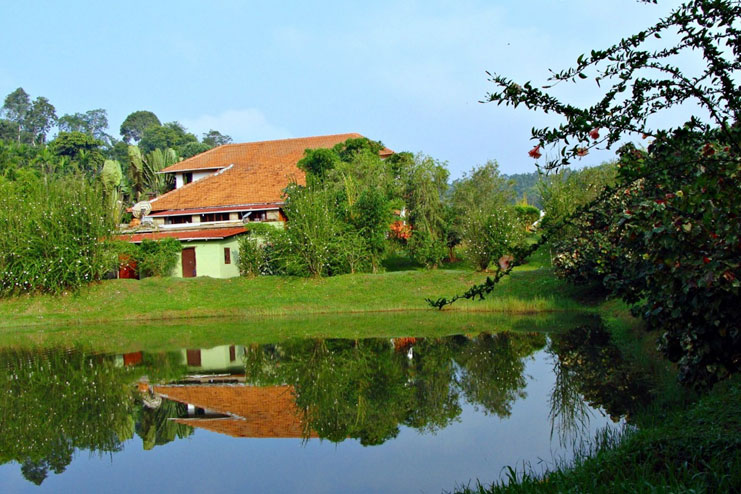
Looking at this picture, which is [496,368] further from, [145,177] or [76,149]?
[76,149]

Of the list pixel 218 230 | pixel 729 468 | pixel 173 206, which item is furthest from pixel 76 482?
pixel 173 206

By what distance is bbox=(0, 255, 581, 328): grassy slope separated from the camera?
26.3 metres

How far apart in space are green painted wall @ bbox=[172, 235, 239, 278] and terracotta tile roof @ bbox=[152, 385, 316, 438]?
19319mm

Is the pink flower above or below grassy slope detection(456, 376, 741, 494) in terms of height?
above

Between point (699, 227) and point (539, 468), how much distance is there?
362 centimetres

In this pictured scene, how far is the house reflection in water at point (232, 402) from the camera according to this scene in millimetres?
11195

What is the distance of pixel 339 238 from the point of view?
3067 cm

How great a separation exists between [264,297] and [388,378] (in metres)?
14.8

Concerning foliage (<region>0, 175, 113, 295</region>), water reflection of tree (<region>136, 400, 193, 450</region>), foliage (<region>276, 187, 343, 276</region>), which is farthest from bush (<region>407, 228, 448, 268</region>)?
water reflection of tree (<region>136, 400, 193, 450</region>)

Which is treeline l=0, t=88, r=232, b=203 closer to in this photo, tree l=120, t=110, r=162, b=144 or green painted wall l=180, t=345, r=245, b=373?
tree l=120, t=110, r=162, b=144

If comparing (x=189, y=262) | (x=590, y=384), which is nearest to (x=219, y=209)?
(x=189, y=262)

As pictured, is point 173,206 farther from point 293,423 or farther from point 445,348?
point 293,423

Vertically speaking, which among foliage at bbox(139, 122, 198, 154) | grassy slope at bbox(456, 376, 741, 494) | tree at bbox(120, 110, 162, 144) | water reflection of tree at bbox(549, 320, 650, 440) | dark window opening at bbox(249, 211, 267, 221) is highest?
tree at bbox(120, 110, 162, 144)

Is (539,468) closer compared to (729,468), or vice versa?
(729,468)
